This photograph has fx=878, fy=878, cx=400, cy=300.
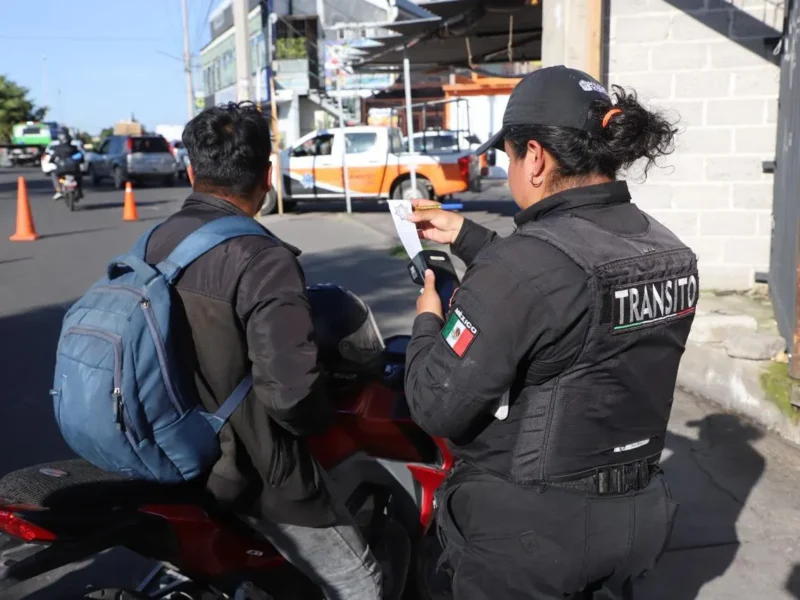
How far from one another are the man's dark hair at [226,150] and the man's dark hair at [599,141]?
749 mm

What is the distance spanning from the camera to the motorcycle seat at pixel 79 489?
78.2 inches

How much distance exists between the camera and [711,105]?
269 inches

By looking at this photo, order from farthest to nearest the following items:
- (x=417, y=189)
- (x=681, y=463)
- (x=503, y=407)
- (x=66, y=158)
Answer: (x=66, y=158), (x=417, y=189), (x=681, y=463), (x=503, y=407)

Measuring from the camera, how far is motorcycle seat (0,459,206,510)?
6.51ft

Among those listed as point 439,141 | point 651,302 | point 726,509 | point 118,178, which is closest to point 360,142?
point 439,141

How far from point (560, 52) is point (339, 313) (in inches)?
199

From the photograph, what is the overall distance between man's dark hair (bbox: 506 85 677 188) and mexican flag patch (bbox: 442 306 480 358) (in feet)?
1.25

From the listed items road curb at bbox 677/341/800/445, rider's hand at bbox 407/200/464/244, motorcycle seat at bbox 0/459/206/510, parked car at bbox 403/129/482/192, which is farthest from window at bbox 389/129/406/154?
motorcycle seat at bbox 0/459/206/510

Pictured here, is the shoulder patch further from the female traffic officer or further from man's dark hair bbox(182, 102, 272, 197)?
man's dark hair bbox(182, 102, 272, 197)

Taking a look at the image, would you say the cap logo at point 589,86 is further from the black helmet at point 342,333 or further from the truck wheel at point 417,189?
the truck wheel at point 417,189

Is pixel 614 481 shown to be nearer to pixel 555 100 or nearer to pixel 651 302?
pixel 651 302

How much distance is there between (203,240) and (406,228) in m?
0.55

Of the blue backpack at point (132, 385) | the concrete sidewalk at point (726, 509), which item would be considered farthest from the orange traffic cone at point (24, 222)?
the blue backpack at point (132, 385)

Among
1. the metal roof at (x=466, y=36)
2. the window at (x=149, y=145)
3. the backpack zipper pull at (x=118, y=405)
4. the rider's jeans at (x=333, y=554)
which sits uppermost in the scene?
the metal roof at (x=466, y=36)
